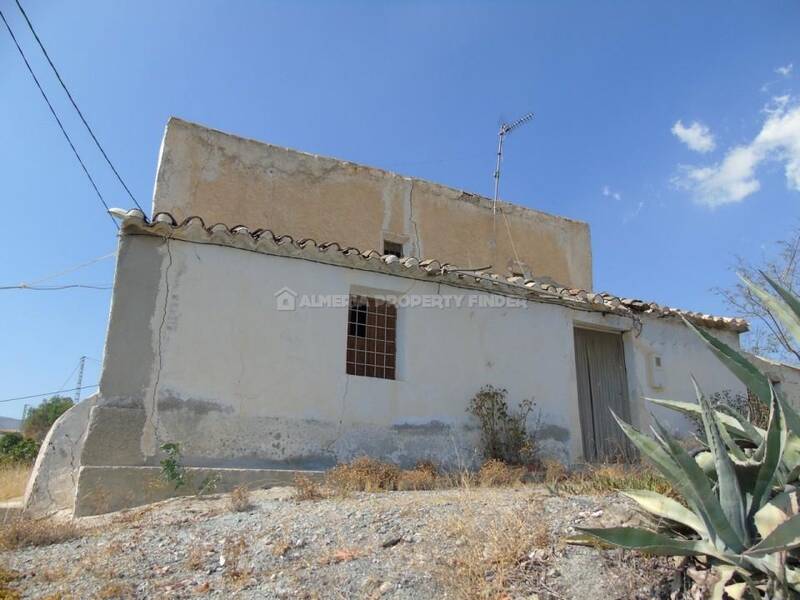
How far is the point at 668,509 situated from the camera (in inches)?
135

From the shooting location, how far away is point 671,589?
3266 millimetres

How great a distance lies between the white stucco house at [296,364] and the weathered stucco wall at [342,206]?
1.79 feet

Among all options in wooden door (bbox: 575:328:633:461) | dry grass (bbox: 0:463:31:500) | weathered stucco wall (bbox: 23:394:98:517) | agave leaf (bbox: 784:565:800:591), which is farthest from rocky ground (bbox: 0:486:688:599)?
wooden door (bbox: 575:328:633:461)

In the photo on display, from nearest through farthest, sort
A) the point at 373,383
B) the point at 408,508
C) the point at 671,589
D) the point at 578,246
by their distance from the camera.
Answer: the point at 671,589 → the point at 408,508 → the point at 373,383 → the point at 578,246

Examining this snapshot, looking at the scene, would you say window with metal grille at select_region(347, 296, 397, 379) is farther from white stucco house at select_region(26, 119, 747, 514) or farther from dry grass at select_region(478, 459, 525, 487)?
dry grass at select_region(478, 459, 525, 487)

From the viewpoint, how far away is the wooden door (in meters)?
9.84

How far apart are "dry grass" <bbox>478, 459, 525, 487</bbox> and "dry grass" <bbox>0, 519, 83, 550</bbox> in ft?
12.9

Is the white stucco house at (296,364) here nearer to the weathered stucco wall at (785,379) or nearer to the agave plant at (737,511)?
the weathered stucco wall at (785,379)

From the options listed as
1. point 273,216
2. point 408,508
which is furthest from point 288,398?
point 273,216

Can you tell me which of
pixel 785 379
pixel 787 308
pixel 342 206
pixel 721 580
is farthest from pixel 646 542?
pixel 785 379

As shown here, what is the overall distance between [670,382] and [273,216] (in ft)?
23.6

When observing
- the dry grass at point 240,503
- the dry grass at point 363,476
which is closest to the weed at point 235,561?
the dry grass at point 240,503

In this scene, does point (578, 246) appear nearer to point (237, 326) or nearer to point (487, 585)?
point (237, 326)

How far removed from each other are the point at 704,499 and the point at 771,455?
1.33 feet
